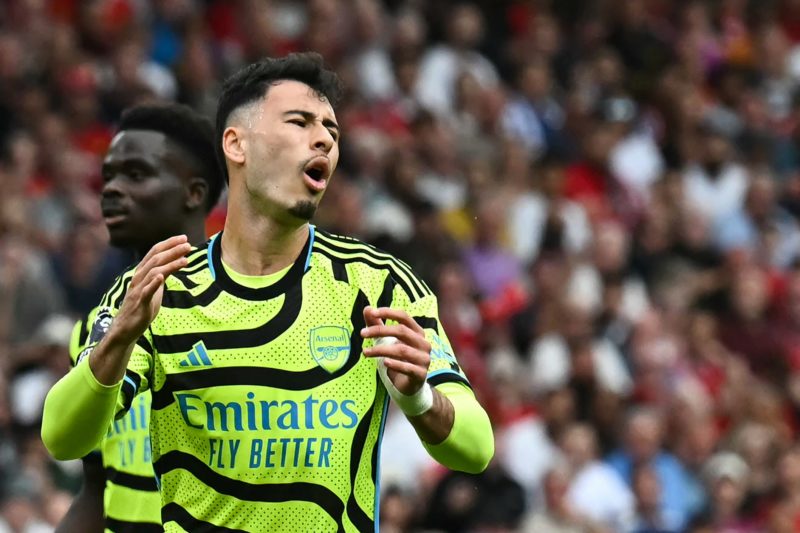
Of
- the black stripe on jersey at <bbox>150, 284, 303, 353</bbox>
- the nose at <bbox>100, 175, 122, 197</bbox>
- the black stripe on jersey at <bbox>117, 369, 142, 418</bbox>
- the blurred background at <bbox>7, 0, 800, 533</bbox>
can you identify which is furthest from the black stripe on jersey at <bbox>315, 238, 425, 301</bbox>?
the blurred background at <bbox>7, 0, 800, 533</bbox>

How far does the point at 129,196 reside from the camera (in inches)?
243

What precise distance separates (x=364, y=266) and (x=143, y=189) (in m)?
1.49

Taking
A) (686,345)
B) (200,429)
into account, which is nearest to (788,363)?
(686,345)

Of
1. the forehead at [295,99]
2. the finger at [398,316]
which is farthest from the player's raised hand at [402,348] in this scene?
the forehead at [295,99]

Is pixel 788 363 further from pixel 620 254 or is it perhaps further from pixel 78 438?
pixel 78 438

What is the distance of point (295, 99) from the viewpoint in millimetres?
5059

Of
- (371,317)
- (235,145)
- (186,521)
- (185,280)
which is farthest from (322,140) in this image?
(186,521)

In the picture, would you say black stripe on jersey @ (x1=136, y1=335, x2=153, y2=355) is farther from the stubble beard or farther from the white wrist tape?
the white wrist tape

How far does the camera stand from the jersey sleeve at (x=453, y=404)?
469 centimetres

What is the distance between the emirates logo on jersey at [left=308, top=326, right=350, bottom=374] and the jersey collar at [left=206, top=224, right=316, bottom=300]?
0.60ft

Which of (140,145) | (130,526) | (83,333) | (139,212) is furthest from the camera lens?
(140,145)

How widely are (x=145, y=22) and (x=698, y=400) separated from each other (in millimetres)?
5299

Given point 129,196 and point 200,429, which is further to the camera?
point 129,196

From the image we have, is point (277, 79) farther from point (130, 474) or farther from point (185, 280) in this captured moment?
point (130, 474)
